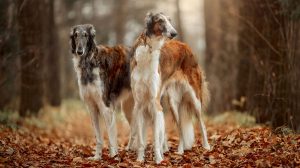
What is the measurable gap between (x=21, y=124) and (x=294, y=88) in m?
6.88

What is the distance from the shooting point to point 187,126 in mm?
9727

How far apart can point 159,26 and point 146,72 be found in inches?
28.4

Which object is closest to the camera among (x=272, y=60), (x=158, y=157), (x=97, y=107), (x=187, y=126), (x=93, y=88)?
(x=158, y=157)

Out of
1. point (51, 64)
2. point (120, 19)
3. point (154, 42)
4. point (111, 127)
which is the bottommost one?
point (111, 127)

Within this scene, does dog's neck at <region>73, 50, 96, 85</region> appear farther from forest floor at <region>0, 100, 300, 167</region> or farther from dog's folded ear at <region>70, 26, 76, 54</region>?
forest floor at <region>0, 100, 300, 167</region>

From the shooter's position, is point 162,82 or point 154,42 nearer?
point 154,42

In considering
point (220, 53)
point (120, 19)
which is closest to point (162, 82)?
point (220, 53)

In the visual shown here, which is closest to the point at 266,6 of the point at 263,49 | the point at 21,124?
the point at 263,49

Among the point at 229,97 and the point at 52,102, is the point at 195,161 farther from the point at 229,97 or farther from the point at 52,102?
the point at 52,102

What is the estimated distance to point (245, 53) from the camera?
13.9m

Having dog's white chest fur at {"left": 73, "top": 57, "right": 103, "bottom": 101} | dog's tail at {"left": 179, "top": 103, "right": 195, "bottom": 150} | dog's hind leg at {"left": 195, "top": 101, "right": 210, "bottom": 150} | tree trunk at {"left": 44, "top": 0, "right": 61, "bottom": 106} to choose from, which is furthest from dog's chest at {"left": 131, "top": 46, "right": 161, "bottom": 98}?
tree trunk at {"left": 44, "top": 0, "right": 61, "bottom": 106}

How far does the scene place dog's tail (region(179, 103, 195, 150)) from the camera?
380 inches

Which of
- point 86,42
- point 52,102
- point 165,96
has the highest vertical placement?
point 86,42

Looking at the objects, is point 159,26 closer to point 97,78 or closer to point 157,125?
point 97,78
